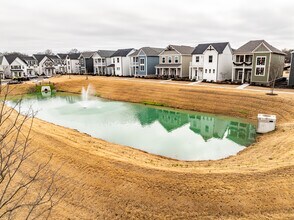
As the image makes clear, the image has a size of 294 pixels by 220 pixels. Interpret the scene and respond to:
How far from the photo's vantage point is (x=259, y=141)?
787 inches

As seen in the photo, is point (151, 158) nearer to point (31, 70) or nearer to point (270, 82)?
point (270, 82)

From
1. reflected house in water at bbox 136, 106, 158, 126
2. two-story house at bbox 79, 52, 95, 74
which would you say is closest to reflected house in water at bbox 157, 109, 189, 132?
reflected house in water at bbox 136, 106, 158, 126

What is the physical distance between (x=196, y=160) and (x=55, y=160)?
9128mm

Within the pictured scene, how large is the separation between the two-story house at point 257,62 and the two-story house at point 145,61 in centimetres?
2124

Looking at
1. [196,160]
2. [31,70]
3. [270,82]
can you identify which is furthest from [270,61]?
[31,70]

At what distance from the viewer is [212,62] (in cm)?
4669

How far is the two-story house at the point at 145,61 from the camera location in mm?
58688

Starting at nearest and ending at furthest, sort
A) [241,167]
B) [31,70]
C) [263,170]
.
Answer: [263,170] → [241,167] → [31,70]

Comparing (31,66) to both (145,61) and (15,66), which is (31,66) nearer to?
(15,66)

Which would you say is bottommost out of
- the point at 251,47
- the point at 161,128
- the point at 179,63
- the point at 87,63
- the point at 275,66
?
the point at 161,128

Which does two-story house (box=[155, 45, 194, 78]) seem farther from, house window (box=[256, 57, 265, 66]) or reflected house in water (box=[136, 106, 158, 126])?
reflected house in water (box=[136, 106, 158, 126])

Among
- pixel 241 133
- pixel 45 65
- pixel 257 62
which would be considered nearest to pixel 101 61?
pixel 45 65

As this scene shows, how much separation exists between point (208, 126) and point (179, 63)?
29498mm

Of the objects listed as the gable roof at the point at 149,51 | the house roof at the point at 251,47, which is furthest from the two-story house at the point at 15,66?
the house roof at the point at 251,47
